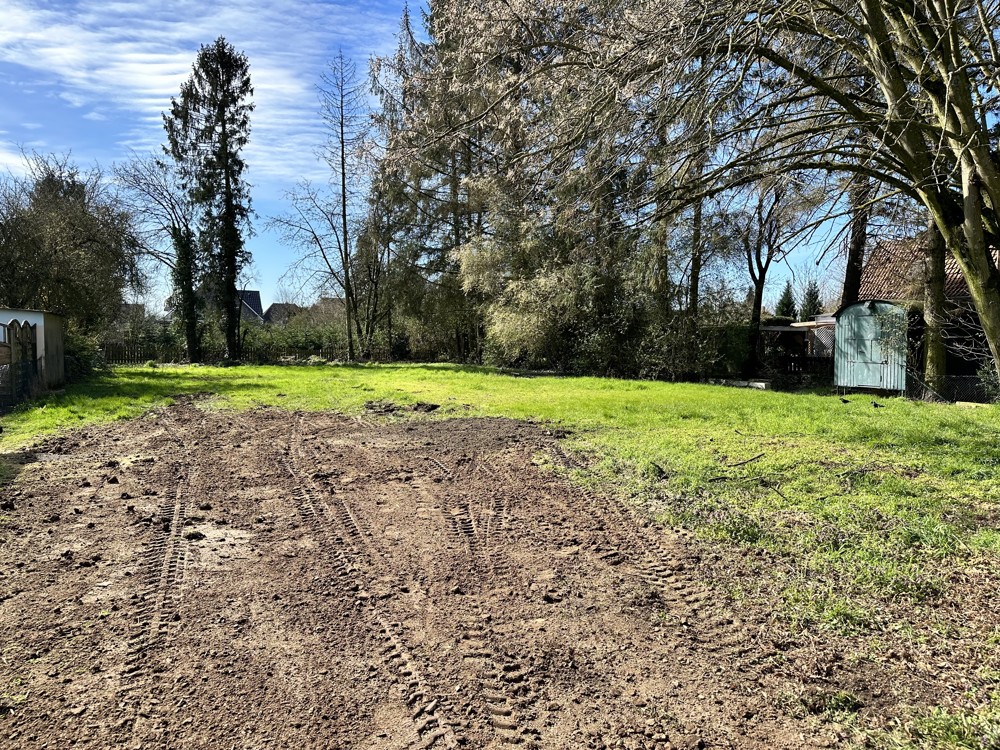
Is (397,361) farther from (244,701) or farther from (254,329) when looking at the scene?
(244,701)

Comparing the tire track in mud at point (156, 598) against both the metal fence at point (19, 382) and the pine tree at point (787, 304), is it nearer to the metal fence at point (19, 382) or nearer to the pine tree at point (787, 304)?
the metal fence at point (19, 382)

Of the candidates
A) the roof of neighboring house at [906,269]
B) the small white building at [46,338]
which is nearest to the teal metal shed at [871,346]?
the roof of neighboring house at [906,269]

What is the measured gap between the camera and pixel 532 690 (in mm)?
2676

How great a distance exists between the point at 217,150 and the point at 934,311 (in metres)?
28.8

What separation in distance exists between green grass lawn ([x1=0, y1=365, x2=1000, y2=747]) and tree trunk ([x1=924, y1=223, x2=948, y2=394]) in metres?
2.41

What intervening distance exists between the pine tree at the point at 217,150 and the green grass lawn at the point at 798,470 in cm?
1665

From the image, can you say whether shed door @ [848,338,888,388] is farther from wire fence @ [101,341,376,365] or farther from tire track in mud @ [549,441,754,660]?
wire fence @ [101,341,376,365]

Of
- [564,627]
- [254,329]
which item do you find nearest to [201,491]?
[564,627]

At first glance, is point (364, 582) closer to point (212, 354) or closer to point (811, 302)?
point (212, 354)

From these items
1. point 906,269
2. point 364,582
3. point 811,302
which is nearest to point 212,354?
point 906,269

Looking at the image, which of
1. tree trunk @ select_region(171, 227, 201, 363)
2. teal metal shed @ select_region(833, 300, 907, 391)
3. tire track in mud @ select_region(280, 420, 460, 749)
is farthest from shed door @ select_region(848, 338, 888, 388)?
tree trunk @ select_region(171, 227, 201, 363)

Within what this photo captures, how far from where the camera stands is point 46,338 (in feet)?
44.7

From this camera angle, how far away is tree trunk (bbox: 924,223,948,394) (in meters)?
13.5

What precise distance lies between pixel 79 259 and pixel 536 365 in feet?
50.6
